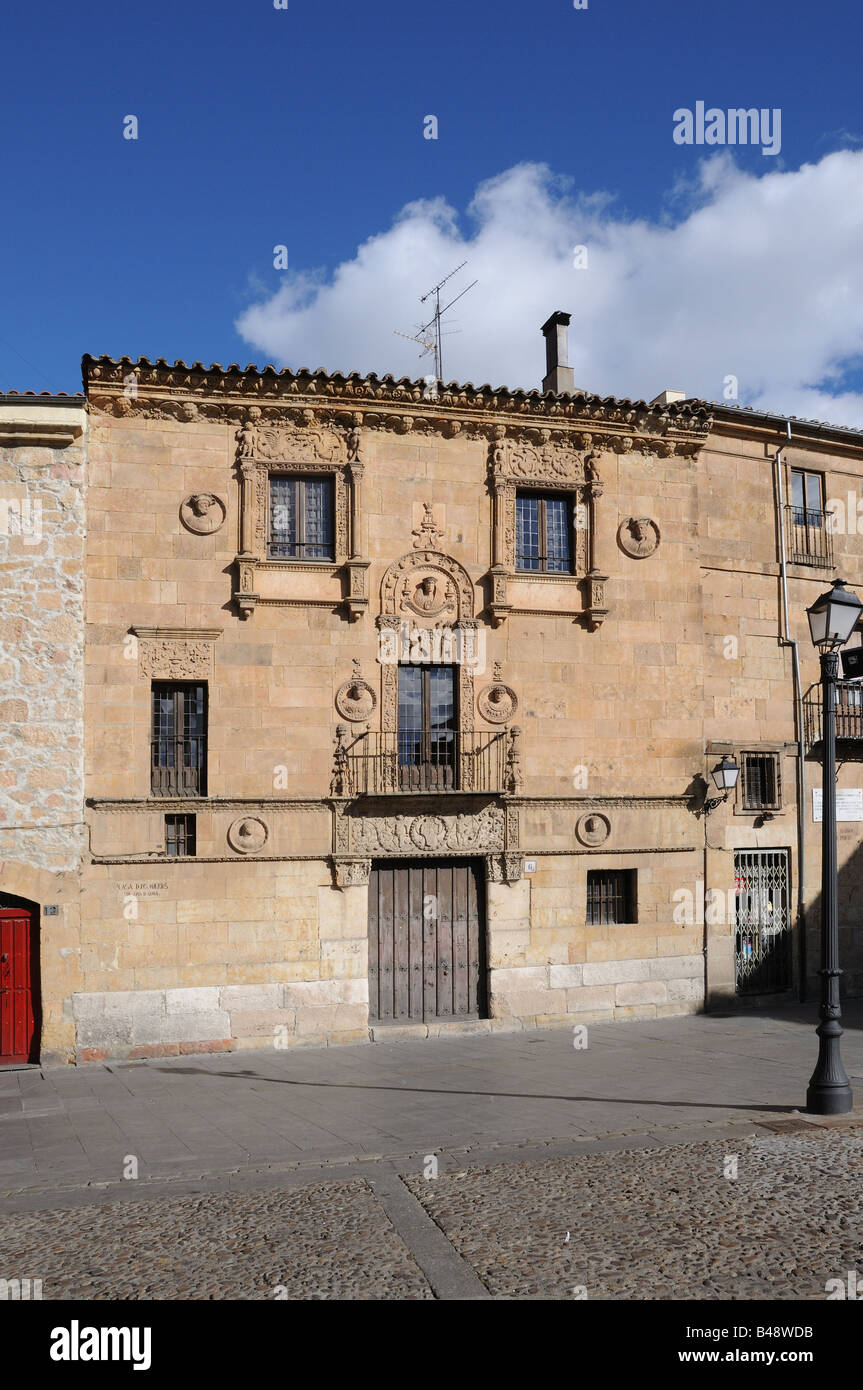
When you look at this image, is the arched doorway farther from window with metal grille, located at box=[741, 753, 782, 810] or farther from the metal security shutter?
→ window with metal grille, located at box=[741, 753, 782, 810]

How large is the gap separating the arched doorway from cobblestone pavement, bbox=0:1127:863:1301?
622cm

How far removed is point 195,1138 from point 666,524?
11577 mm

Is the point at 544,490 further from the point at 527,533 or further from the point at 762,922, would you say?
the point at 762,922

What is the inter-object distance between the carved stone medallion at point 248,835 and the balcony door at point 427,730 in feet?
6.99

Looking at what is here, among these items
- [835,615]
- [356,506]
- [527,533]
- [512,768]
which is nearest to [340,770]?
[512,768]

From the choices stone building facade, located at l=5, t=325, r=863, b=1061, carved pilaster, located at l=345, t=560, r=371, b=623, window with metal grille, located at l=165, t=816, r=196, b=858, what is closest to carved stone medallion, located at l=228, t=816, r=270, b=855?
stone building facade, located at l=5, t=325, r=863, b=1061

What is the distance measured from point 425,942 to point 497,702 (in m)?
3.62

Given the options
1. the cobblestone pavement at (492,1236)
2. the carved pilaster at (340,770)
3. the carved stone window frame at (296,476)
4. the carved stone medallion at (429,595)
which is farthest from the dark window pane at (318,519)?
the cobblestone pavement at (492,1236)

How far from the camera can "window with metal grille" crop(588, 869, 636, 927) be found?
16.6 metres

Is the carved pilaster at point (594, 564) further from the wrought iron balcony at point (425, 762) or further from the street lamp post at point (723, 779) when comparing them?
the street lamp post at point (723, 779)

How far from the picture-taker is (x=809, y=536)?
18.8 metres

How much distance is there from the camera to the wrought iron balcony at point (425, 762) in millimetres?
15328

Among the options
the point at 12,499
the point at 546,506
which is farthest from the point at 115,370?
the point at 546,506

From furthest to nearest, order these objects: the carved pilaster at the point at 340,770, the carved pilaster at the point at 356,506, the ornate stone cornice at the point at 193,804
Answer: the carved pilaster at the point at 356,506 < the carved pilaster at the point at 340,770 < the ornate stone cornice at the point at 193,804
